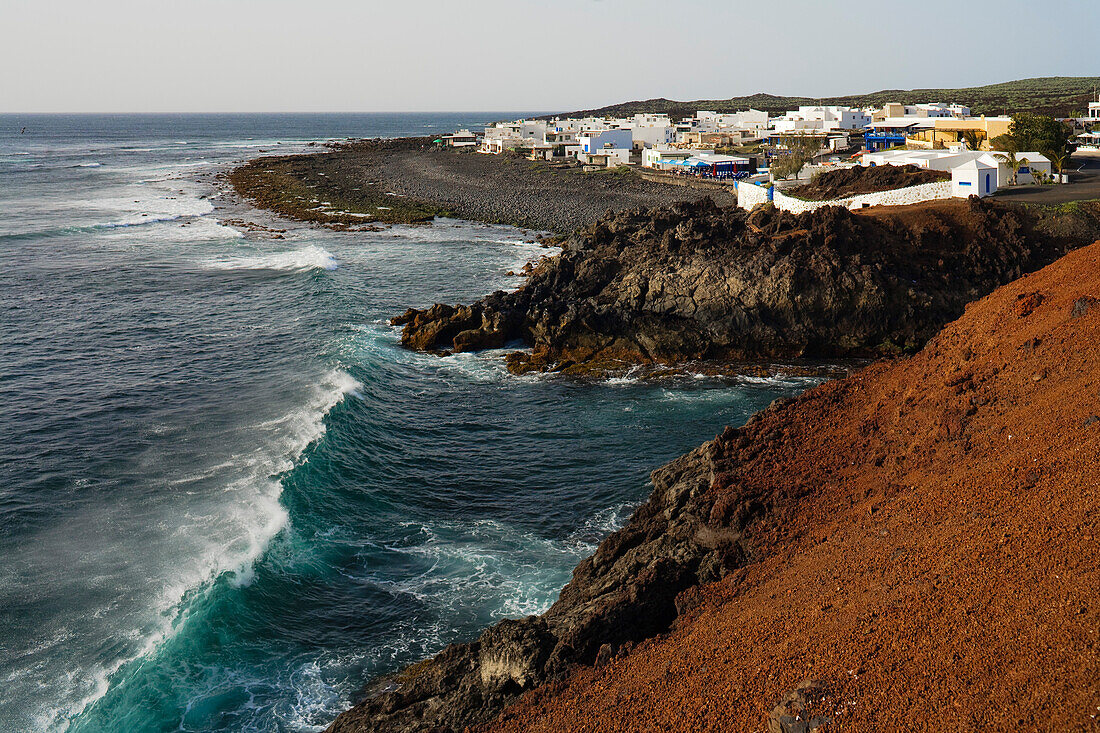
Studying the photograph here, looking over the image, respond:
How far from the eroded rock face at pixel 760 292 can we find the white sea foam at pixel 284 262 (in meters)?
19.9

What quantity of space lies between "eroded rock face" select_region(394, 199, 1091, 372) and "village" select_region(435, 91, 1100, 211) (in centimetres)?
700

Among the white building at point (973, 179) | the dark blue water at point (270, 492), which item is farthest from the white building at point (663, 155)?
the dark blue water at point (270, 492)

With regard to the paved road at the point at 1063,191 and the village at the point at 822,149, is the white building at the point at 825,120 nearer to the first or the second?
the village at the point at 822,149

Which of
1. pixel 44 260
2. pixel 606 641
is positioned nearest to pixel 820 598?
pixel 606 641

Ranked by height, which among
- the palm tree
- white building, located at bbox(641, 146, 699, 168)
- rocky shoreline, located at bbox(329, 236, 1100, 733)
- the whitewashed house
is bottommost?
rocky shoreline, located at bbox(329, 236, 1100, 733)

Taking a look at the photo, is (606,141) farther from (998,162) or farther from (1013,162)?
(998,162)

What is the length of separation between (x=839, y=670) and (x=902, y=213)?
35.3 meters

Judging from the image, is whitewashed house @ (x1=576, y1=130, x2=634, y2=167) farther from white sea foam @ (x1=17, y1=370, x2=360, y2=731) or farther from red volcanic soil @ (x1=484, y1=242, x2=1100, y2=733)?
red volcanic soil @ (x1=484, y1=242, x2=1100, y2=733)

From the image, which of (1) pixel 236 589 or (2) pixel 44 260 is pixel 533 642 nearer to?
(1) pixel 236 589

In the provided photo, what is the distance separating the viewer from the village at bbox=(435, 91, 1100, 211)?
167 feet

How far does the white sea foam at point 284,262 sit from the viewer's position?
5762cm

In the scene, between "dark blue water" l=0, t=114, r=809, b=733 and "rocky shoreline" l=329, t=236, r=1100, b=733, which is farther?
"dark blue water" l=0, t=114, r=809, b=733

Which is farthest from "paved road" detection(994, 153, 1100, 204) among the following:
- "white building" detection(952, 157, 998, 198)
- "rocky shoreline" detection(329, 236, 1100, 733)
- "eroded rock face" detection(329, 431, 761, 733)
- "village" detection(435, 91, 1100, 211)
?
"eroded rock face" detection(329, 431, 761, 733)

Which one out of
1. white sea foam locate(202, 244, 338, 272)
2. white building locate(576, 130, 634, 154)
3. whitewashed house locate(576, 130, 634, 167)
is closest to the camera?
white sea foam locate(202, 244, 338, 272)
